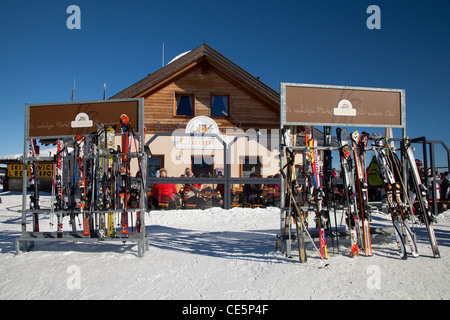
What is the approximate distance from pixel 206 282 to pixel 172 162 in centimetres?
1003

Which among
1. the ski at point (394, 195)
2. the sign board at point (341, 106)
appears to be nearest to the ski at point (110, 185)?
the sign board at point (341, 106)

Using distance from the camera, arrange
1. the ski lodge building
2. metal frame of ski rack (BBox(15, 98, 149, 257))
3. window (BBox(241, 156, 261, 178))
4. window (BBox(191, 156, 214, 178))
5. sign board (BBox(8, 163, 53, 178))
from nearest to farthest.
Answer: metal frame of ski rack (BBox(15, 98, 149, 257))
sign board (BBox(8, 163, 53, 178))
the ski lodge building
window (BBox(191, 156, 214, 178))
window (BBox(241, 156, 261, 178))

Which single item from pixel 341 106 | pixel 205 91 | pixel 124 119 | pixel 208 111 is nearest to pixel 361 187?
pixel 341 106

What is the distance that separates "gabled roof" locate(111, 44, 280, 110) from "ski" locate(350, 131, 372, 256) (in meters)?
9.06

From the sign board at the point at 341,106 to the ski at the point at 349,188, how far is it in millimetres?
371

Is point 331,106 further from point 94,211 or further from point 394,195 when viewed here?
point 94,211

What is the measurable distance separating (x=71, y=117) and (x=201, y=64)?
9639mm

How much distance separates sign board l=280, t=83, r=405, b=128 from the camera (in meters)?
4.71

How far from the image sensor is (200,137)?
12.6 meters

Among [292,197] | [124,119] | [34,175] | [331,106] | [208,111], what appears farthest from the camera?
[208,111]

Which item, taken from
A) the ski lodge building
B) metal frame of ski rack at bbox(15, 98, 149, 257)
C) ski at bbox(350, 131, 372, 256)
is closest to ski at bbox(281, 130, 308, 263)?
ski at bbox(350, 131, 372, 256)

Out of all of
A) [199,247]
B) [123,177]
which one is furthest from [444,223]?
[123,177]

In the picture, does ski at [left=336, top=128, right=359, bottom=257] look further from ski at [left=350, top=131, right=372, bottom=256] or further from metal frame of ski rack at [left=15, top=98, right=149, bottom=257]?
metal frame of ski rack at [left=15, top=98, right=149, bottom=257]

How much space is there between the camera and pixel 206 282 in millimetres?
3354
